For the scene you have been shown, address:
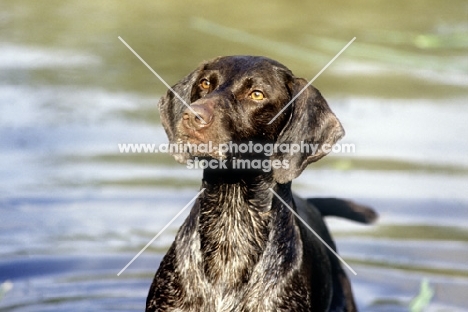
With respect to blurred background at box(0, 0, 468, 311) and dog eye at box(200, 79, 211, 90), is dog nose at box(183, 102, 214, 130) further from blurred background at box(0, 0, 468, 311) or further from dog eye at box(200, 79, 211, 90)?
blurred background at box(0, 0, 468, 311)

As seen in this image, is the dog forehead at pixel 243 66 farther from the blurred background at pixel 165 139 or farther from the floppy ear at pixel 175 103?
the blurred background at pixel 165 139

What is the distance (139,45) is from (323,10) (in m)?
4.60

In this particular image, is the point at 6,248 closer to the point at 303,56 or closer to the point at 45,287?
the point at 45,287

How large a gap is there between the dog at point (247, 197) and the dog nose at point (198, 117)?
173mm

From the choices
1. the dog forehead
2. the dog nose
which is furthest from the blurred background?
the dog nose

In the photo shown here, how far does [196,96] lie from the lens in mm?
6527

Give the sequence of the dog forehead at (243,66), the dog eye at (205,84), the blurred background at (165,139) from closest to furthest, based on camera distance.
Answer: the dog forehead at (243,66) < the dog eye at (205,84) < the blurred background at (165,139)

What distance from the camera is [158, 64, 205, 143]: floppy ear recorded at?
6535mm

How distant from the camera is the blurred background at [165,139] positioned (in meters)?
8.98

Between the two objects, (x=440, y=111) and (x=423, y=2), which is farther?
(x=423, y=2)

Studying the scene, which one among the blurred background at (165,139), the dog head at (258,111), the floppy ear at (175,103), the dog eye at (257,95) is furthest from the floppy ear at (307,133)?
the blurred background at (165,139)

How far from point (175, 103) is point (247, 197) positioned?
766 millimetres

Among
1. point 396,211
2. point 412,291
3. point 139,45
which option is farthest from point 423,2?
point 412,291

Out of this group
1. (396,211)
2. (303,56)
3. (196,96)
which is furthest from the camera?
(303,56)
